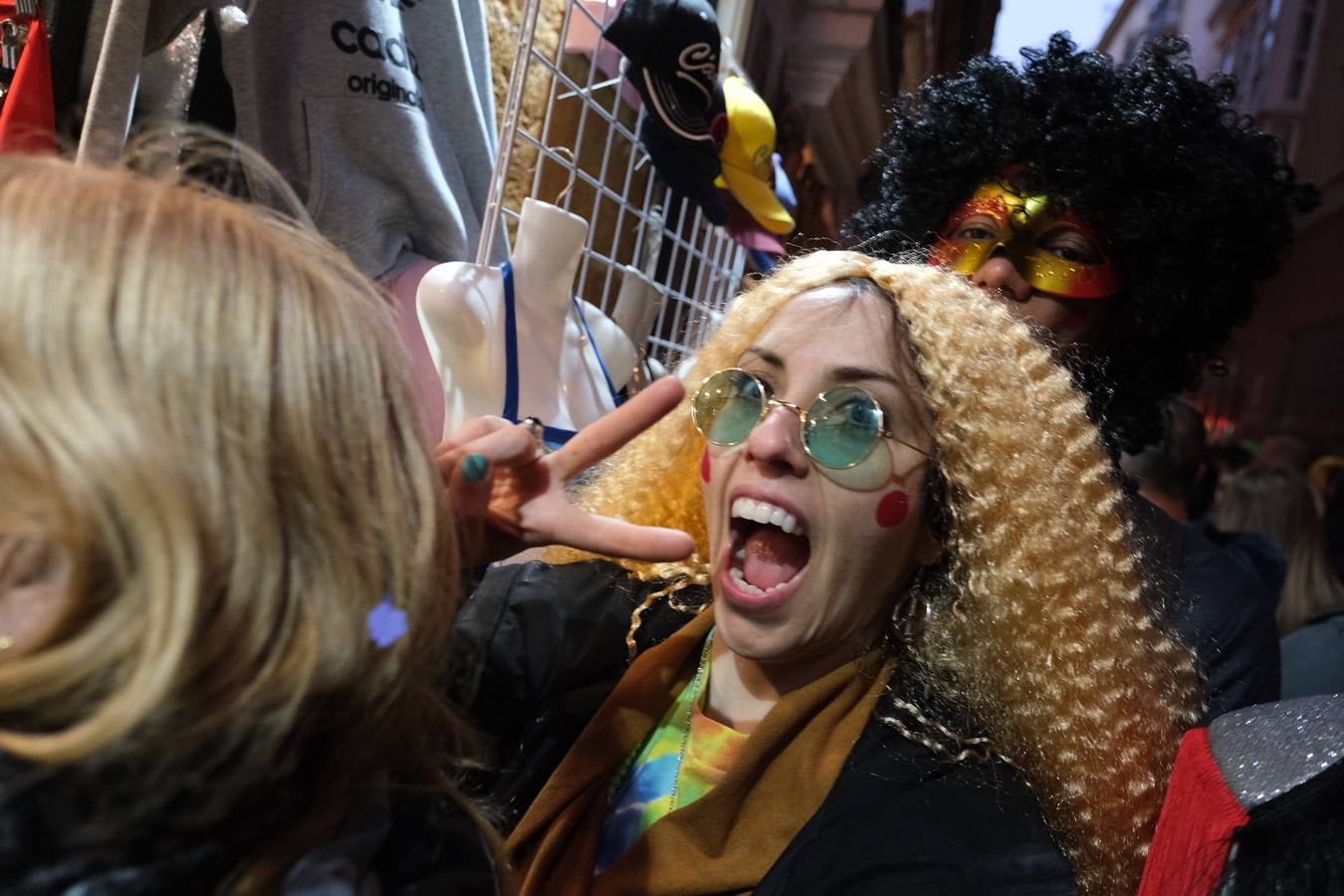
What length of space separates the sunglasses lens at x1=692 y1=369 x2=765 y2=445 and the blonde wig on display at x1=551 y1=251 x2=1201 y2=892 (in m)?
0.17

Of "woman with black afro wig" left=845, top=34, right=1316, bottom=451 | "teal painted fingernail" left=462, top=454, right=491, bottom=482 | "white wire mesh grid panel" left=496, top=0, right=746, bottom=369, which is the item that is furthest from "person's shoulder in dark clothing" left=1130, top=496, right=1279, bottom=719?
"teal painted fingernail" left=462, top=454, right=491, bottom=482

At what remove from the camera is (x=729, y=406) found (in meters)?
1.31

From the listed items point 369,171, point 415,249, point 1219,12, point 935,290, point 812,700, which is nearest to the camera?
point 812,700

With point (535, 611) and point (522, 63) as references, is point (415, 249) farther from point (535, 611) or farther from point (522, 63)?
point (535, 611)

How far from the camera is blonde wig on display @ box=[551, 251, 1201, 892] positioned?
4.07ft

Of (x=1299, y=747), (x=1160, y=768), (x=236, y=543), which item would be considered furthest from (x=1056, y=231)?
(x=236, y=543)

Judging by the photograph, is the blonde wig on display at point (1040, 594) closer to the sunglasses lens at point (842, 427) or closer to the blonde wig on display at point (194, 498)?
the sunglasses lens at point (842, 427)

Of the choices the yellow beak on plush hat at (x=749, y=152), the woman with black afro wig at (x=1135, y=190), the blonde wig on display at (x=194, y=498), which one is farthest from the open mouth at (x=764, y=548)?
the yellow beak on plush hat at (x=749, y=152)

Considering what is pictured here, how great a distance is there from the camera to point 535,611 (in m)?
1.25

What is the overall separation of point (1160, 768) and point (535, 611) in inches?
32.2

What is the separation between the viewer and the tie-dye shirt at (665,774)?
1.19m

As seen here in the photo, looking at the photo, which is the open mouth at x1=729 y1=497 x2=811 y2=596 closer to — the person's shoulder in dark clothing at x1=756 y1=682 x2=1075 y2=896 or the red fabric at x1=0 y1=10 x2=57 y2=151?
the person's shoulder in dark clothing at x1=756 y1=682 x2=1075 y2=896

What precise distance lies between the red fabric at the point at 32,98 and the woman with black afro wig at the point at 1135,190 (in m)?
1.33

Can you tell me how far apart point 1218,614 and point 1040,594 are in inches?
22.7
